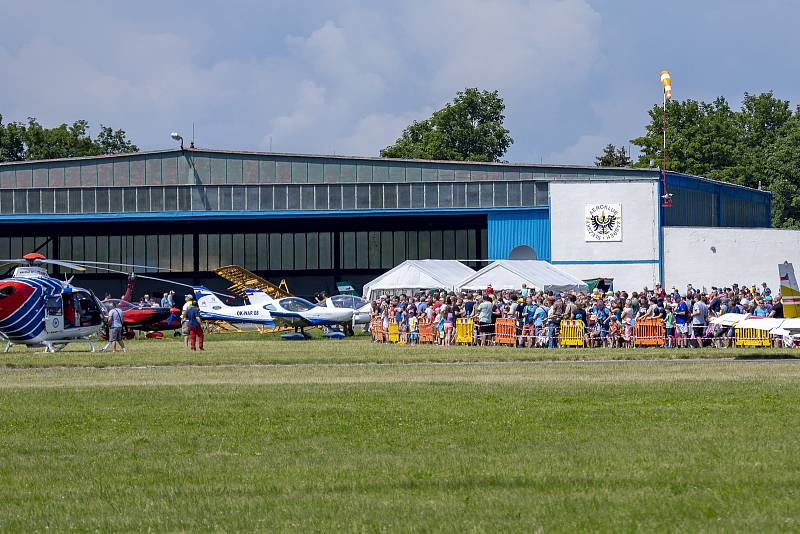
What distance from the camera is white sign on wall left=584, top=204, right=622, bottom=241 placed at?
61562 mm

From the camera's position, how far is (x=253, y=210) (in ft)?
230

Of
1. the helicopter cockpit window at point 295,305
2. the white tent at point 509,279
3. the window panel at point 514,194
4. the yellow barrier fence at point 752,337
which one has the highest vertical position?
the window panel at point 514,194

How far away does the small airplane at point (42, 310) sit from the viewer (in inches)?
1316

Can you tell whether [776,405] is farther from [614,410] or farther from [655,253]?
[655,253]

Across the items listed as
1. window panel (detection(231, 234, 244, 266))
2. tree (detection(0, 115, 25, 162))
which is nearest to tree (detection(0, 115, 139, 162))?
tree (detection(0, 115, 25, 162))

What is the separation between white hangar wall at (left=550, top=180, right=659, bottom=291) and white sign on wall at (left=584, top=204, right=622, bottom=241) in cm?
22

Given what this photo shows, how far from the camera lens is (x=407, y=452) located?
12.6 m

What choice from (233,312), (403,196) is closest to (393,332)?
(233,312)

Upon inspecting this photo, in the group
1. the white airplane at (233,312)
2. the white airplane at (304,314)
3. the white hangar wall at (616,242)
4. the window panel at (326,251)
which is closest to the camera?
the white airplane at (304,314)

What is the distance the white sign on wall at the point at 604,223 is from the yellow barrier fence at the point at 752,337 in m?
27.7

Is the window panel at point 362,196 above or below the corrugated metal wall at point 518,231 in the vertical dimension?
above

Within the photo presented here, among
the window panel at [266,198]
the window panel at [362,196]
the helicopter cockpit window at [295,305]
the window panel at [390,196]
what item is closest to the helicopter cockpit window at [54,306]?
the helicopter cockpit window at [295,305]

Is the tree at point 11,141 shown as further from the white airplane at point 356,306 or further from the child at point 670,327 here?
the child at point 670,327

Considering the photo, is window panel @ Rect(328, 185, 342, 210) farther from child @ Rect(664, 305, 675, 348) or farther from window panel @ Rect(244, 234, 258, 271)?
child @ Rect(664, 305, 675, 348)
